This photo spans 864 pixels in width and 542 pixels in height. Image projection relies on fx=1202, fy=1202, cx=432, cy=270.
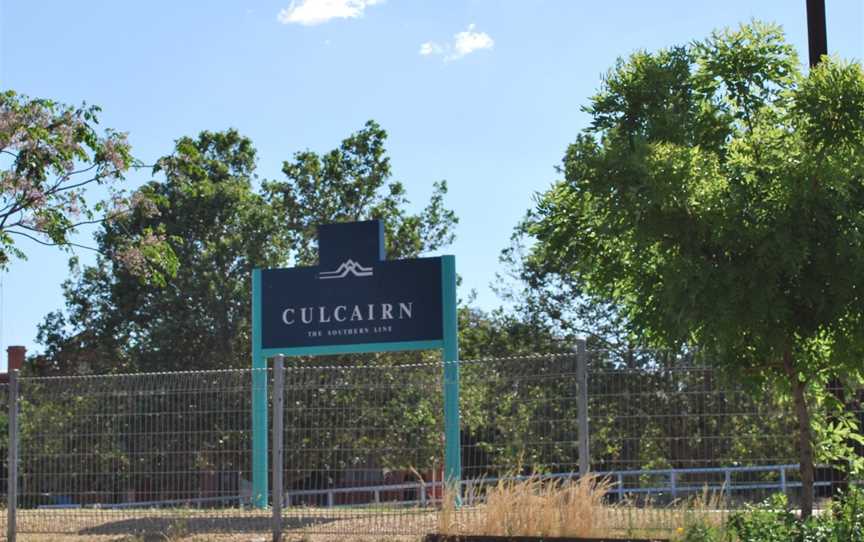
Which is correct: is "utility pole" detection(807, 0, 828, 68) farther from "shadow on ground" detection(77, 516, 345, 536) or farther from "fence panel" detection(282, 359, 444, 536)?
"shadow on ground" detection(77, 516, 345, 536)

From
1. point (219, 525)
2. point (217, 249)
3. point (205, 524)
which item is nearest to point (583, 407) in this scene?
point (219, 525)

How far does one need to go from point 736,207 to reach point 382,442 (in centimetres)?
536

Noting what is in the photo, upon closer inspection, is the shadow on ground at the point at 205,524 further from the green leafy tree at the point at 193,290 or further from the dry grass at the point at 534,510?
the green leafy tree at the point at 193,290

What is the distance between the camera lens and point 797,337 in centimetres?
1030

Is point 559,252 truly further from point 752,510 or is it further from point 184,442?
point 184,442

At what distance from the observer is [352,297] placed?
1938 centimetres

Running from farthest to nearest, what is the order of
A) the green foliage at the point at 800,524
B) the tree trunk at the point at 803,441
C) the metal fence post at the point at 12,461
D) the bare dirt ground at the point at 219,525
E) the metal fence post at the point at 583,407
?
the metal fence post at the point at 12,461 → the bare dirt ground at the point at 219,525 → the metal fence post at the point at 583,407 → the tree trunk at the point at 803,441 → the green foliage at the point at 800,524

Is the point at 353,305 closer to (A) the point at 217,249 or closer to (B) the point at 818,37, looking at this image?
(B) the point at 818,37

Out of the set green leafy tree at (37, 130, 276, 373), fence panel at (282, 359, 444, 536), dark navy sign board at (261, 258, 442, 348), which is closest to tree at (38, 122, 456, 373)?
green leafy tree at (37, 130, 276, 373)

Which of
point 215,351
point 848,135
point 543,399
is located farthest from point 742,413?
point 215,351

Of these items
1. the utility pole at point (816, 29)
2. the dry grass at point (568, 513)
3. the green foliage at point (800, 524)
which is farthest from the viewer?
the utility pole at point (816, 29)

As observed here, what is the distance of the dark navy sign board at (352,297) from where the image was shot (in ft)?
62.2

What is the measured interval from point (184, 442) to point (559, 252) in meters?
5.53

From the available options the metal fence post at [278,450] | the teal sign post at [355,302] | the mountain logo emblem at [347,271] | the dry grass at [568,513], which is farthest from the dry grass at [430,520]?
the mountain logo emblem at [347,271]
